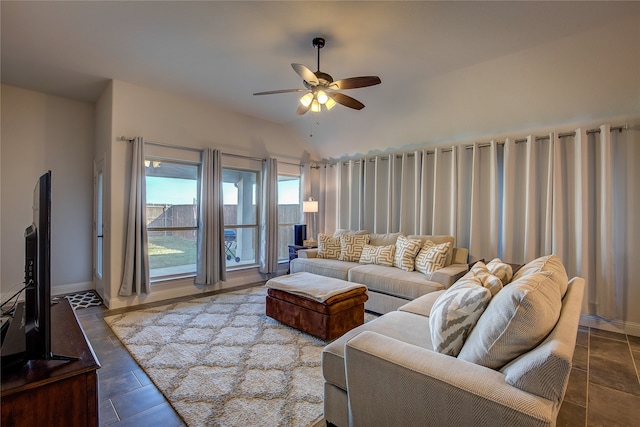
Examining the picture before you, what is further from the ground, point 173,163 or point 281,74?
point 281,74

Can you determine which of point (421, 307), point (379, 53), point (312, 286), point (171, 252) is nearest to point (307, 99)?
point (379, 53)

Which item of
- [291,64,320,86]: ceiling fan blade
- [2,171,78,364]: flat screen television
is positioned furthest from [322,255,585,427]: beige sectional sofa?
[291,64,320,86]: ceiling fan blade

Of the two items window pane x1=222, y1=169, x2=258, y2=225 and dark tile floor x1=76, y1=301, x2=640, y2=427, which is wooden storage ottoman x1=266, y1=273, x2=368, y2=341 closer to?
dark tile floor x1=76, y1=301, x2=640, y2=427

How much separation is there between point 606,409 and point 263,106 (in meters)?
4.84

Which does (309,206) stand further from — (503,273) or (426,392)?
(426,392)

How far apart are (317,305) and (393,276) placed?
3.82 ft

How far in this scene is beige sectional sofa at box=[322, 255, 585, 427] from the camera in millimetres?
1026

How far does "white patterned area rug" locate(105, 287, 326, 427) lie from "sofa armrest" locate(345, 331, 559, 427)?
0.61m

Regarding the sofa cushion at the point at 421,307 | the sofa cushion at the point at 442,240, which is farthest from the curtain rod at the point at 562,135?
the sofa cushion at the point at 421,307

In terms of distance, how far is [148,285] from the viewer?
3.93 meters

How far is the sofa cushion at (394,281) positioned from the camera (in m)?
3.28

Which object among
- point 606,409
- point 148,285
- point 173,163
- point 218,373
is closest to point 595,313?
point 606,409

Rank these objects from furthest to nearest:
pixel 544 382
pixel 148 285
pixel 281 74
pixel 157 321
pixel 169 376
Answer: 1. pixel 148 285
2. pixel 281 74
3. pixel 157 321
4. pixel 169 376
5. pixel 544 382

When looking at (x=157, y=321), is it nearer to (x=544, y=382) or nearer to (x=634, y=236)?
(x=544, y=382)
